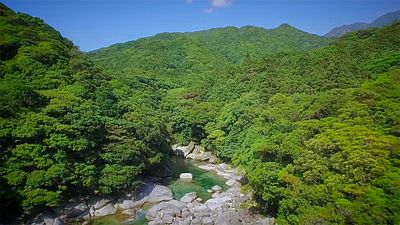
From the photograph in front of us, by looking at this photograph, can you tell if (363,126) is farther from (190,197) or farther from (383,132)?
(190,197)

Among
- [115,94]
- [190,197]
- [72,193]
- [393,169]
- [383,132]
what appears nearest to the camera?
[393,169]

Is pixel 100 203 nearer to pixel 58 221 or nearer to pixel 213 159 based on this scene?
pixel 58 221

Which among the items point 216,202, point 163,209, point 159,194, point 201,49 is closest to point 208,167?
point 159,194

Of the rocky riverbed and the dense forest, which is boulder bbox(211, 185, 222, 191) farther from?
the dense forest

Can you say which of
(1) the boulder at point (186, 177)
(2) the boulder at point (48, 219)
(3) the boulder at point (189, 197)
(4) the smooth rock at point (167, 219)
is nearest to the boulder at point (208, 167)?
(1) the boulder at point (186, 177)

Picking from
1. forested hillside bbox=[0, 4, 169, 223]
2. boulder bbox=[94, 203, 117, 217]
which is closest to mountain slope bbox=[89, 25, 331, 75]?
forested hillside bbox=[0, 4, 169, 223]

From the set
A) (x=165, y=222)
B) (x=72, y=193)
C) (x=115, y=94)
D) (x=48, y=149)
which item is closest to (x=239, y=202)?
(x=165, y=222)
